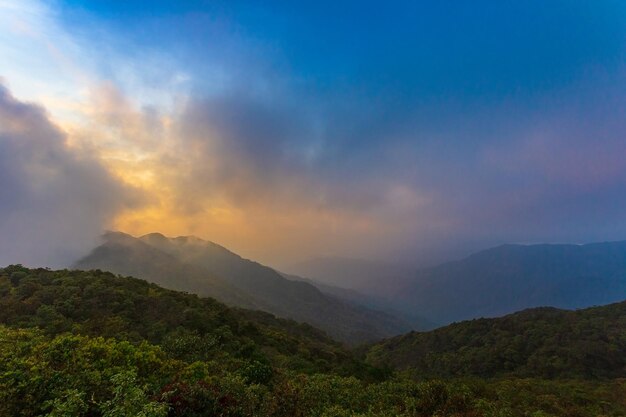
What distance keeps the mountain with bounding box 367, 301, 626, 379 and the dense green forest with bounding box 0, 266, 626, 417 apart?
102 ft

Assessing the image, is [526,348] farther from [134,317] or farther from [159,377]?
[159,377]

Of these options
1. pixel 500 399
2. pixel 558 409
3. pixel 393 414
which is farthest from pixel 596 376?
pixel 393 414

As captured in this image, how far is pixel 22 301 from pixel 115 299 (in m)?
10.8

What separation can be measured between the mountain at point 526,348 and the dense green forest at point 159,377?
31035 mm

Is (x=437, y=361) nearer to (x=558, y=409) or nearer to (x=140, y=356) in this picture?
(x=558, y=409)

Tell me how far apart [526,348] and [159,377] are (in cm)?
10202

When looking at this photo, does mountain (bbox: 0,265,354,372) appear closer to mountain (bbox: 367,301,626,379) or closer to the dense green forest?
the dense green forest

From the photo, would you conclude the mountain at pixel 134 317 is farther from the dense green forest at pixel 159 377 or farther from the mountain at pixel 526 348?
the mountain at pixel 526 348

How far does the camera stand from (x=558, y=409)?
3231cm

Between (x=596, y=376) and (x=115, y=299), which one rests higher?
(x=115, y=299)

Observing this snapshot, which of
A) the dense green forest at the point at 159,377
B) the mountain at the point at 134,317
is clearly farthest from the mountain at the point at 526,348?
the mountain at the point at 134,317

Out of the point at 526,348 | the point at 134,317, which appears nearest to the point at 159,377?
the point at 134,317

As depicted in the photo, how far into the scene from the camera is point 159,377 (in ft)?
58.6

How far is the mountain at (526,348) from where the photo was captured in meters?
79.5
